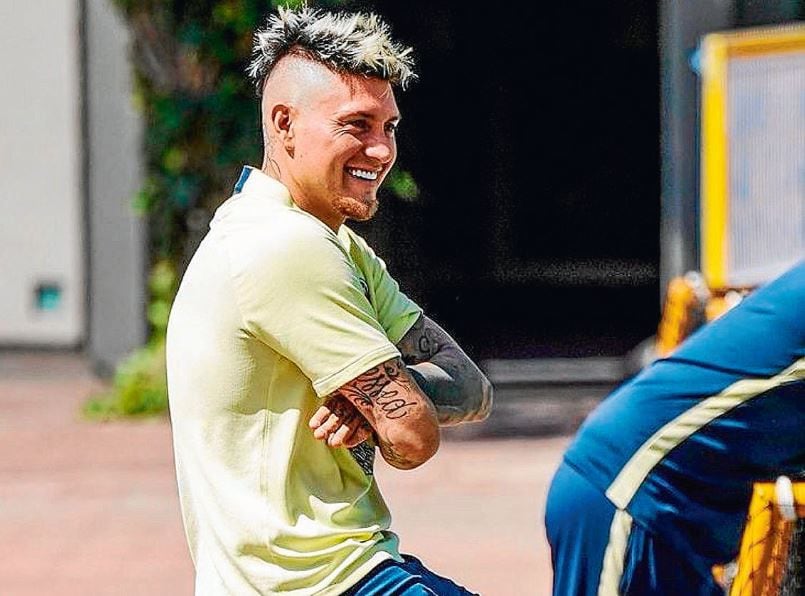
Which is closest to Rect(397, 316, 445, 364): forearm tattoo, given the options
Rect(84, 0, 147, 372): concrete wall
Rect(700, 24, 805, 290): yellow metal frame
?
Rect(700, 24, 805, 290): yellow metal frame

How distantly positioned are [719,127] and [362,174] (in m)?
4.16

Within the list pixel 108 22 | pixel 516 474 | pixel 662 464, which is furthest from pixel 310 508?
pixel 108 22

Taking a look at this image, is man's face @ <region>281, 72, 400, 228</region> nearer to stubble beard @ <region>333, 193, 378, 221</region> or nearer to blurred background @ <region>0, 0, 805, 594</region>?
stubble beard @ <region>333, 193, 378, 221</region>

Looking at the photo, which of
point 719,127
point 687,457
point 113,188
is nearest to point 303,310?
point 687,457

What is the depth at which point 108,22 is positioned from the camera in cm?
1185

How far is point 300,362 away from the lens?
2352mm

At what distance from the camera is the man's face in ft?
7.92

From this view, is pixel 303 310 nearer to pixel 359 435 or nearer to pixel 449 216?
pixel 359 435

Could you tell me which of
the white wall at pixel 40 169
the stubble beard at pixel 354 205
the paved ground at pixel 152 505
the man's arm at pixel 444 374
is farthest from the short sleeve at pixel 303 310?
the white wall at pixel 40 169

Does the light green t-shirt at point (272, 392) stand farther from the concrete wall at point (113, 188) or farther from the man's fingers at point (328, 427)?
the concrete wall at point (113, 188)

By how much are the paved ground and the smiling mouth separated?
4.15m

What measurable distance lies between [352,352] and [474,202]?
42.4 ft

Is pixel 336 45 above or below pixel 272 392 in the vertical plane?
above

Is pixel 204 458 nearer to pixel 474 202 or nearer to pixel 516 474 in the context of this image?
pixel 516 474
